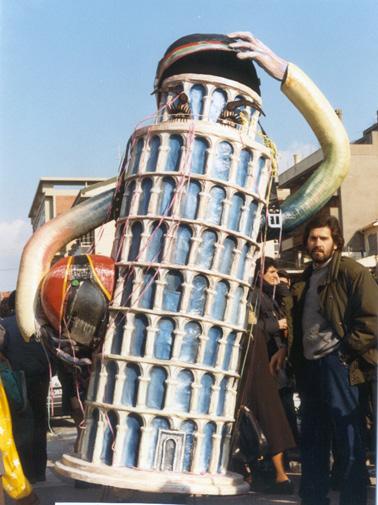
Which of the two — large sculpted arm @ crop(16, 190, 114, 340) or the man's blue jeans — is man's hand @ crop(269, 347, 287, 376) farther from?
large sculpted arm @ crop(16, 190, 114, 340)

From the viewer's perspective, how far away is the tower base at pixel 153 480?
179 inches

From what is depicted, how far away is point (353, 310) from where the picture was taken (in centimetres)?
459

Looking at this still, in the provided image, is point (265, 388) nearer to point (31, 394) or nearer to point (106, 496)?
point (106, 496)

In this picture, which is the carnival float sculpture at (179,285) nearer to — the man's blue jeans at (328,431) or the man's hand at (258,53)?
the man's hand at (258,53)

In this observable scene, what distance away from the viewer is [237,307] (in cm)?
480

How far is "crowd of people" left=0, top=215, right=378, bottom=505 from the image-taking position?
15.0ft

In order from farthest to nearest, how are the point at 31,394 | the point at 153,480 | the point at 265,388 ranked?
the point at 31,394, the point at 265,388, the point at 153,480

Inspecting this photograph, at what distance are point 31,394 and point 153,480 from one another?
1.62 meters

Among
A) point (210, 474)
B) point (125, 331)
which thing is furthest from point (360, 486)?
point (125, 331)

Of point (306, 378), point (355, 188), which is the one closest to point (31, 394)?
point (306, 378)

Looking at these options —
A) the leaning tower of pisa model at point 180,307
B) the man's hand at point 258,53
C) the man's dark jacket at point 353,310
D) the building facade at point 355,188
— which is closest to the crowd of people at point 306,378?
the man's dark jacket at point 353,310

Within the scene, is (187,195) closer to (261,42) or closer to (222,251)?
(222,251)

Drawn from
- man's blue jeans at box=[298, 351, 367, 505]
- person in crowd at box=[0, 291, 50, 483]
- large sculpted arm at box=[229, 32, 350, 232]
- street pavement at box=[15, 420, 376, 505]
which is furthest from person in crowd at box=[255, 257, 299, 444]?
person in crowd at box=[0, 291, 50, 483]

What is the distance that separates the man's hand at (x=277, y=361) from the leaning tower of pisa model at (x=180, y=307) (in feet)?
1.33
